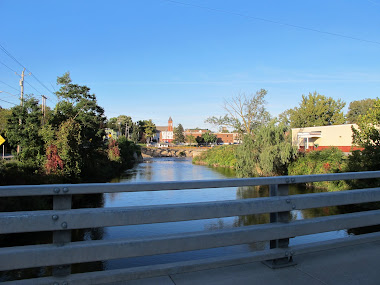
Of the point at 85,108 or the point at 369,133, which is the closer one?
the point at 369,133

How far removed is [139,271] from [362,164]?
15.7 m

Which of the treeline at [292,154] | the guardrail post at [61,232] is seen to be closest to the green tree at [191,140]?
the treeline at [292,154]

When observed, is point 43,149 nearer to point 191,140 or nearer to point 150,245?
point 150,245

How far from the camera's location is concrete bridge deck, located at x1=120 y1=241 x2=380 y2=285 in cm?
244

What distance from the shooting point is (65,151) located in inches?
752

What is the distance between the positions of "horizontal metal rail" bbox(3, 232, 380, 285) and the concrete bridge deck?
Answer: 0.19 feet

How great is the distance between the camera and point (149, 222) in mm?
2348

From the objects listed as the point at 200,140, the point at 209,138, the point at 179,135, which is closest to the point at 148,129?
the point at 179,135

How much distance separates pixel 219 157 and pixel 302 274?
4750 cm

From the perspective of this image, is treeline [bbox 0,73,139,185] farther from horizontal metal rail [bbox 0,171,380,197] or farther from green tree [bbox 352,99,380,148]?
green tree [bbox 352,99,380,148]

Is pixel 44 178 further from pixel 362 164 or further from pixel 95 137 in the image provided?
pixel 362 164

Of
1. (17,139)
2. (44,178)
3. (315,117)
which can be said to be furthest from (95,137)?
(315,117)

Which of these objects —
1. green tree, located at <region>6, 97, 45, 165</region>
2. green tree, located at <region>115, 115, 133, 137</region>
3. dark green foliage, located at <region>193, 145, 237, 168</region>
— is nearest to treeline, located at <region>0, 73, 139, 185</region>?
green tree, located at <region>6, 97, 45, 165</region>

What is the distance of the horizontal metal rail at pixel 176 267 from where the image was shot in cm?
217
